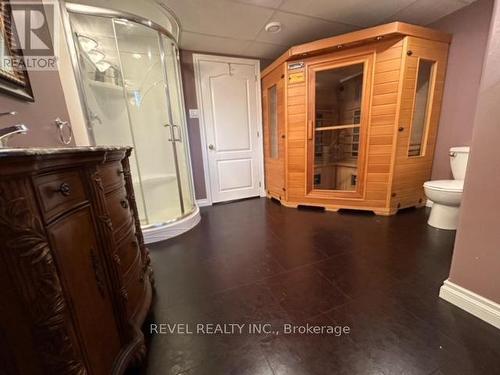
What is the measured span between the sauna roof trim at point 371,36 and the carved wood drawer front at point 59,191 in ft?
8.28

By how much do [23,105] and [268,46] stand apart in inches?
104

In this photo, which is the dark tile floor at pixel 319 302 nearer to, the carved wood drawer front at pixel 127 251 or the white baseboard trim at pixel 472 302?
the white baseboard trim at pixel 472 302

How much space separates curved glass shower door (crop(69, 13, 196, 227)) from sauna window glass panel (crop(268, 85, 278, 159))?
128 cm

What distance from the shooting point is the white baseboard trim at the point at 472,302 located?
1050 millimetres

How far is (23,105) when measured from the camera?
3.44 feet

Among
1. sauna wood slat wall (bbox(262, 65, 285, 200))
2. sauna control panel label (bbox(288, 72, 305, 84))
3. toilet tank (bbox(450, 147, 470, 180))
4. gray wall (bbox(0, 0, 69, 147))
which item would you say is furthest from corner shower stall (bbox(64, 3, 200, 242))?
toilet tank (bbox(450, 147, 470, 180))

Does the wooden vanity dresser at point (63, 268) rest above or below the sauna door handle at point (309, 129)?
below

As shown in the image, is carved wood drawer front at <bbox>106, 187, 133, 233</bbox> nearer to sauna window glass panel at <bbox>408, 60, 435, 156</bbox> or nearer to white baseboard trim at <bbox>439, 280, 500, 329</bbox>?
white baseboard trim at <bbox>439, 280, 500, 329</bbox>

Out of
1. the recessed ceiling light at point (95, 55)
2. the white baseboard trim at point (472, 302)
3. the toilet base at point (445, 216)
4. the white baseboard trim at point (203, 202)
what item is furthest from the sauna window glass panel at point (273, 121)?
the white baseboard trim at point (472, 302)

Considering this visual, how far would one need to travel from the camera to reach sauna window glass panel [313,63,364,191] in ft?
8.14

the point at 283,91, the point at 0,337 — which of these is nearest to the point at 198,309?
the point at 0,337

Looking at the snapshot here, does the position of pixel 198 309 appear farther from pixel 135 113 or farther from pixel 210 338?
pixel 135 113

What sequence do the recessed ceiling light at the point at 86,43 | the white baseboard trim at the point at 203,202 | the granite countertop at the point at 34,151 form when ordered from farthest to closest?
the white baseboard trim at the point at 203,202
the recessed ceiling light at the point at 86,43
the granite countertop at the point at 34,151

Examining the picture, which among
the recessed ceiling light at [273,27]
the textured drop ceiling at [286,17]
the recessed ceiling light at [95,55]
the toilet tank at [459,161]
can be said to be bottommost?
the toilet tank at [459,161]
